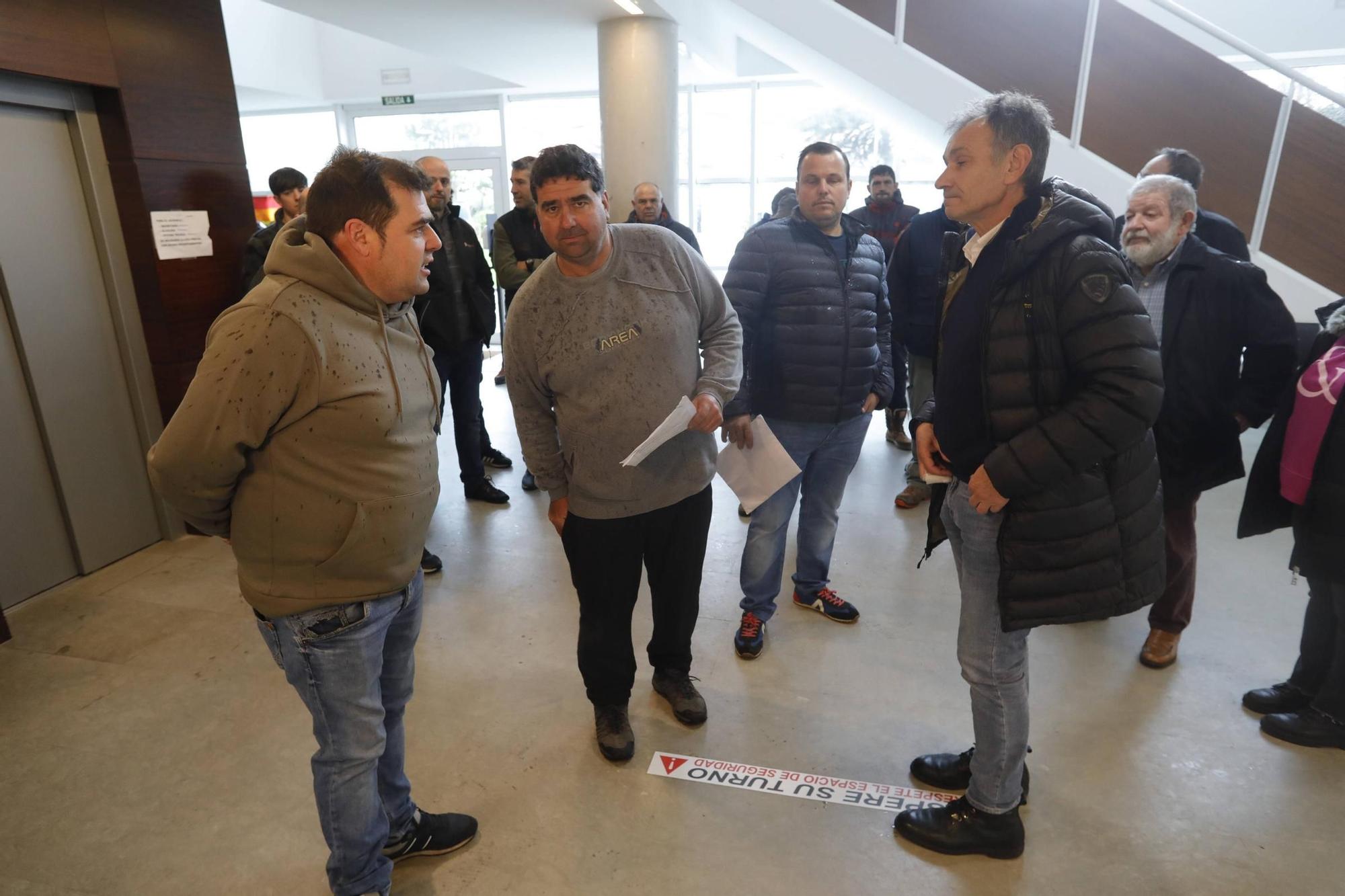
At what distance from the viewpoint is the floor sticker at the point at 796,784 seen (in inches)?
82.0

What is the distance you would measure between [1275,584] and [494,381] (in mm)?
6180

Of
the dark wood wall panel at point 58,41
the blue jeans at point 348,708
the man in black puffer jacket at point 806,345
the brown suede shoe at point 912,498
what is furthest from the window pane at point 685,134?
the blue jeans at point 348,708

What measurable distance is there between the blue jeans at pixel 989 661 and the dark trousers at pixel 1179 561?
1257 mm

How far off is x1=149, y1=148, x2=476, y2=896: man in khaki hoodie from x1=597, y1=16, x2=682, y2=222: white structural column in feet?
17.8

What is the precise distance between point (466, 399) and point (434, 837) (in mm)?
2606

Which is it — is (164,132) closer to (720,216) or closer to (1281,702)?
(1281,702)

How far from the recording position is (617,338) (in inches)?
76.7

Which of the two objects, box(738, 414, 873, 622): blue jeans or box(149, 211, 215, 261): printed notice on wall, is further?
box(149, 211, 215, 261): printed notice on wall

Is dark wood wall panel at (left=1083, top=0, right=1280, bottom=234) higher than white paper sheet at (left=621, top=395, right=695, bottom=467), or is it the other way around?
dark wood wall panel at (left=1083, top=0, right=1280, bottom=234)

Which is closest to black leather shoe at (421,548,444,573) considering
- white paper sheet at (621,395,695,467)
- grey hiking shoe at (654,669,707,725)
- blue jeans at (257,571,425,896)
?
grey hiking shoe at (654,669,707,725)

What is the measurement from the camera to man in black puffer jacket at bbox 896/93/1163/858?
1471 millimetres

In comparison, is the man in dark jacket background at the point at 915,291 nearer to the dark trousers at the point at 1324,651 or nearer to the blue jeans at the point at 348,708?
the dark trousers at the point at 1324,651

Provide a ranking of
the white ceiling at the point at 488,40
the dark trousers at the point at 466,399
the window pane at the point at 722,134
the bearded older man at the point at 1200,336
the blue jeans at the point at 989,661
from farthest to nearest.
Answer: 1. the window pane at the point at 722,134
2. the white ceiling at the point at 488,40
3. the dark trousers at the point at 466,399
4. the bearded older man at the point at 1200,336
5. the blue jeans at the point at 989,661

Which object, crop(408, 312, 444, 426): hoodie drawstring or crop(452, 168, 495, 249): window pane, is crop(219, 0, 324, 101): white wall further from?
crop(408, 312, 444, 426): hoodie drawstring
